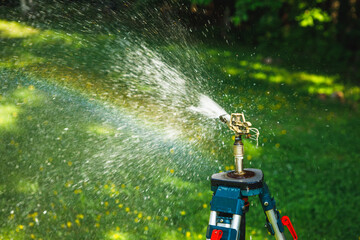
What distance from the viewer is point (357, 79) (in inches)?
219

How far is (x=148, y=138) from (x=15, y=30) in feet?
11.0

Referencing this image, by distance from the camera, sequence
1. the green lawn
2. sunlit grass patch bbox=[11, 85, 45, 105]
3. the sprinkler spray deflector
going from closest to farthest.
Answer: the sprinkler spray deflector, the green lawn, sunlit grass patch bbox=[11, 85, 45, 105]

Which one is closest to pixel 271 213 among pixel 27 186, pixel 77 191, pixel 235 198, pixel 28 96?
pixel 235 198

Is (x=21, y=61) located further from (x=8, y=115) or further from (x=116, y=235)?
(x=116, y=235)

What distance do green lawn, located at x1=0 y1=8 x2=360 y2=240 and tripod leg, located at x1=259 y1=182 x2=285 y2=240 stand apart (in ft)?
3.91

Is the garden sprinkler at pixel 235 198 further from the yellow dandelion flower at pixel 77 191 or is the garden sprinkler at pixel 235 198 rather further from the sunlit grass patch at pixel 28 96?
the sunlit grass patch at pixel 28 96

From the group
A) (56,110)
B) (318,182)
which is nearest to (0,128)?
(56,110)

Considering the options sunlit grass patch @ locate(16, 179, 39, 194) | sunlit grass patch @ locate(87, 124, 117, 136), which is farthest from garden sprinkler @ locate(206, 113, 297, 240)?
sunlit grass patch @ locate(87, 124, 117, 136)

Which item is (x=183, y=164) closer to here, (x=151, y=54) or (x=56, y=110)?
(x=56, y=110)

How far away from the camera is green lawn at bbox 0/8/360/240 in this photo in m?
3.18

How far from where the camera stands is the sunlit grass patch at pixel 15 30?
6.21 metres

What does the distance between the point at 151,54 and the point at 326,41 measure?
2481mm

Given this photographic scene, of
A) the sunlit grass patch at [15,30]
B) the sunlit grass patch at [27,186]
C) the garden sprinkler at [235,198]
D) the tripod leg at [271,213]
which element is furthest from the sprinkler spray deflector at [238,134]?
the sunlit grass patch at [15,30]

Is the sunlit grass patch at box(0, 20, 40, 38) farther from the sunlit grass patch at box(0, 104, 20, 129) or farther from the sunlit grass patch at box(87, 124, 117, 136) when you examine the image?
the sunlit grass patch at box(87, 124, 117, 136)
